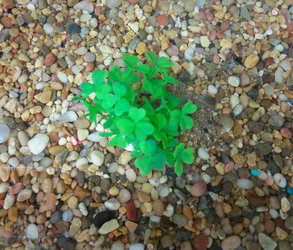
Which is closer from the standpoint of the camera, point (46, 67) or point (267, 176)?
point (267, 176)

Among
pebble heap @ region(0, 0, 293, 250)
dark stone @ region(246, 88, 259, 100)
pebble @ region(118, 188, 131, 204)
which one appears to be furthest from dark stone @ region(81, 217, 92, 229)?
dark stone @ region(246, 88, 259, 100)

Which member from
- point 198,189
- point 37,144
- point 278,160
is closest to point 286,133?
point 278,160

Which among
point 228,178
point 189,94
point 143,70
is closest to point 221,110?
point 189,94

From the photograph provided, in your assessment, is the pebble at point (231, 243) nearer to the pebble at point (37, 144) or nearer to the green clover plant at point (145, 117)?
the green clover plant at point (145, 117)

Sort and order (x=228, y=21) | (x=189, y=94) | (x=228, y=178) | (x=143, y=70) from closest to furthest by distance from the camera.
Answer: (x=143, y=70) → (x=228, y=178) → (x=189, y=94) → (x=228, y=21)

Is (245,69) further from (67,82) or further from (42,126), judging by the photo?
(42,126)

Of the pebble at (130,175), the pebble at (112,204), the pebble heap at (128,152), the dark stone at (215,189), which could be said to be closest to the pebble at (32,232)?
the pebble heap at (128,152)
